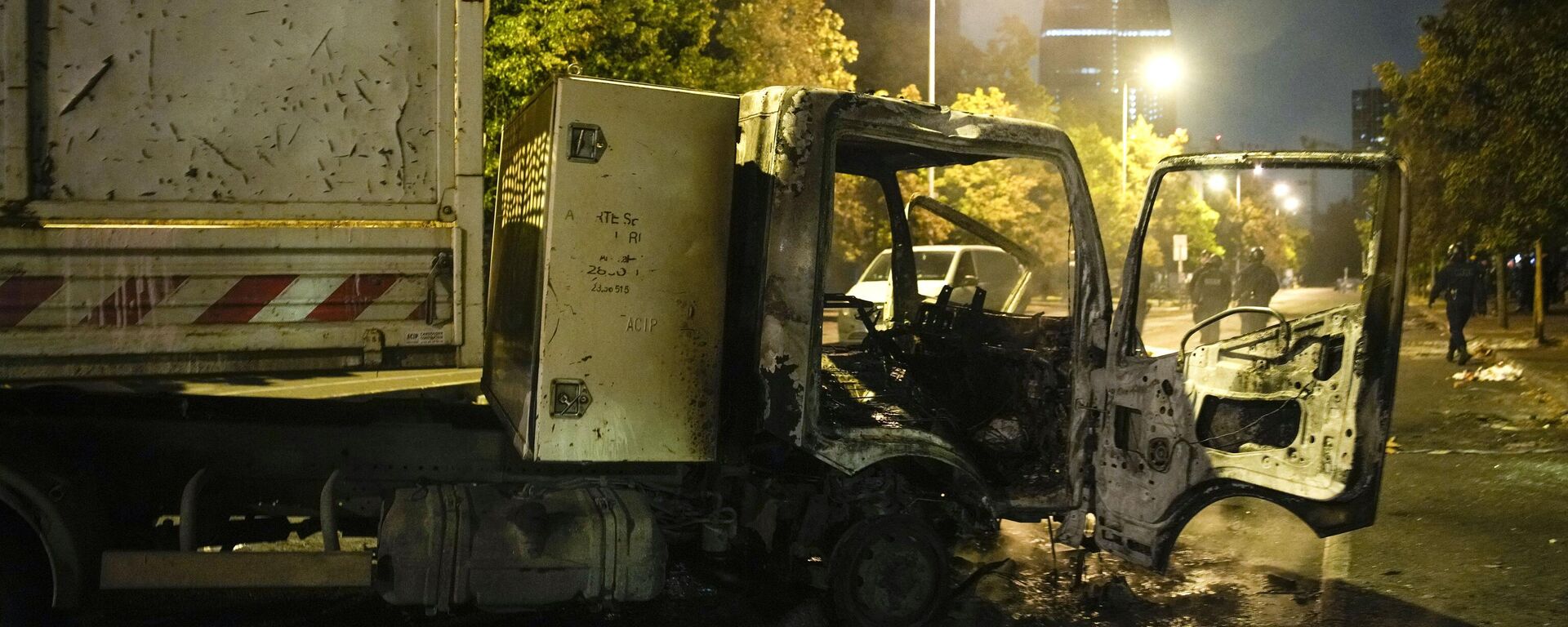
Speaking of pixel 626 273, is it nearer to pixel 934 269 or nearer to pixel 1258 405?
pixel 1258 405

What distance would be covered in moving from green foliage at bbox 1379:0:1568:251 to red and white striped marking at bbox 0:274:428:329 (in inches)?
519

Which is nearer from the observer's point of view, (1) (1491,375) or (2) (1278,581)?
(2) (1278,581)

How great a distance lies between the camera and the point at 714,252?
3.87 m

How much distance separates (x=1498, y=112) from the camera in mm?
14992

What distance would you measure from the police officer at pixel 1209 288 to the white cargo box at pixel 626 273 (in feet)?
39.3

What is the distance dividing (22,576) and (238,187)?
57.4 inches

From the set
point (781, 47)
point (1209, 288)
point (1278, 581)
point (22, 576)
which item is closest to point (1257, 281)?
point (1209, 288)

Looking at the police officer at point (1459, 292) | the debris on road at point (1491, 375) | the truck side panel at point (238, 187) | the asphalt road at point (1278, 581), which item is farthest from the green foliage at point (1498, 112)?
the truck side panel at point (238, 187)

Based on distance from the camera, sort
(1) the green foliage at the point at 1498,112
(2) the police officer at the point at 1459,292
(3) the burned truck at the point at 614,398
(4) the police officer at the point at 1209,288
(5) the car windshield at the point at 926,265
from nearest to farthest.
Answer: (3) the burned truck at the point at 614,398 → (1) the green foliage at the point at 1498,112 → (5) the car windshield at the point at 926,265 → (4) the police officer at the point at 1209,288 → (2) the police officer at the point at 1459,292

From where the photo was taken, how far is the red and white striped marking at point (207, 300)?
3.34 meters

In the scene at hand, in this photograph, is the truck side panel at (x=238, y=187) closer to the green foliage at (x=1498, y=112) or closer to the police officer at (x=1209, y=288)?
the police officer at (x=1209, y=288)

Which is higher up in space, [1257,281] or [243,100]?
[243,100]

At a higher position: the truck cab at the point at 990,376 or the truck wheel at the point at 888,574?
the truck cab at the point at 990,376

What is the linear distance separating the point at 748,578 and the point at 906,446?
3.07 ft
